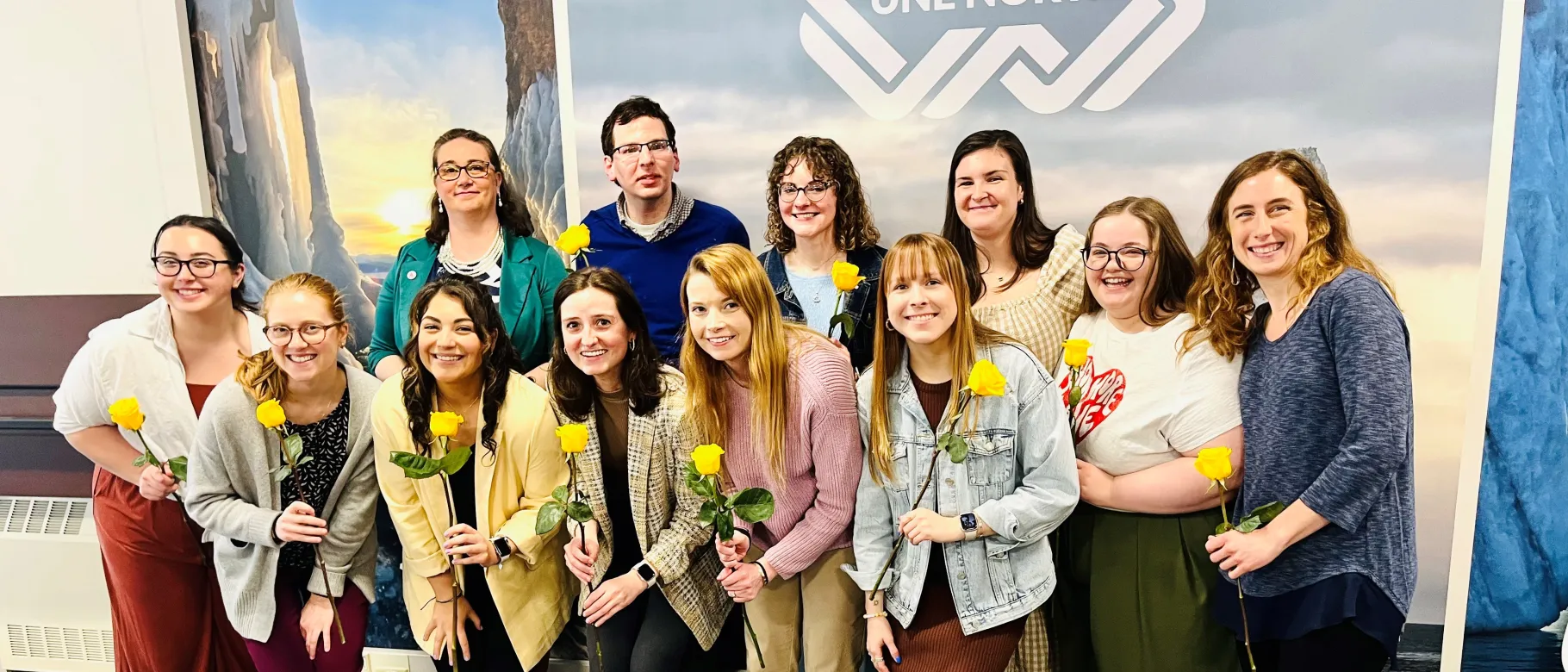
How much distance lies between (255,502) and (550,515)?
960 millimetres

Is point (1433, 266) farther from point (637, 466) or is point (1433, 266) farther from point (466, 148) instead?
point (466, 148)

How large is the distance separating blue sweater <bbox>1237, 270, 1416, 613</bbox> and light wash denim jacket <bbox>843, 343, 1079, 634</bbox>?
1.34 feet

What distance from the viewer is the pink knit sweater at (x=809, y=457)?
1.95 m

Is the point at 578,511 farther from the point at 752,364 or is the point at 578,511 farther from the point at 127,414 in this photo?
the point at 127,414

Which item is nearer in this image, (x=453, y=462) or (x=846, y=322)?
(x=453, y=462)

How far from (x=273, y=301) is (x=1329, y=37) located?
8.75 ft

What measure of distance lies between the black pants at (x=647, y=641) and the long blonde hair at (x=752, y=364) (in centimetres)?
46

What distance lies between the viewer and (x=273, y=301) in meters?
2.13

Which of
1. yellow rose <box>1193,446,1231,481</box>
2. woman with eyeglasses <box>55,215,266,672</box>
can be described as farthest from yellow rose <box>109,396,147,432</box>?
yellow rose <box>1193,446,1231,481</box>

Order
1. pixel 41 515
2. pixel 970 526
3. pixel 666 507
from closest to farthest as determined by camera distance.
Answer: pixel 970 526, pixel 666 507, pixel 41 515

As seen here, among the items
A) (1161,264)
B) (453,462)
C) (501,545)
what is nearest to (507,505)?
(501,545)

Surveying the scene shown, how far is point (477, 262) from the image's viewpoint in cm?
242

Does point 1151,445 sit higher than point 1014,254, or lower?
lower

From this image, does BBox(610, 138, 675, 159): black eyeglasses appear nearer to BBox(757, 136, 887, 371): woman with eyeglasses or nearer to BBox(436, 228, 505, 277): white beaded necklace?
BBox(757, 136, 887, 371): woman with eyeglasses
